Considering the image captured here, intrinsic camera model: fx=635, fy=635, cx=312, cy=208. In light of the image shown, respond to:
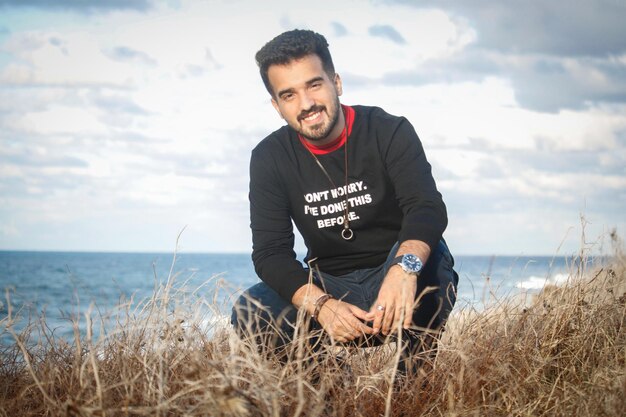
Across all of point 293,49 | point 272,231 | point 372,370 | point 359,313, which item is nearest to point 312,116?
point 293,49

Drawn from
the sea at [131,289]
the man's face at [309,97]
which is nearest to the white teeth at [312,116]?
the man's face at [309,97]

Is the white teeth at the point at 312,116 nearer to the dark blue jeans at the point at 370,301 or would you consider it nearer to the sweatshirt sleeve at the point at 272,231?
the sweatshirt sleeve at the point at 272,231

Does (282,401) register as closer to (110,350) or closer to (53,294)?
(110,350)

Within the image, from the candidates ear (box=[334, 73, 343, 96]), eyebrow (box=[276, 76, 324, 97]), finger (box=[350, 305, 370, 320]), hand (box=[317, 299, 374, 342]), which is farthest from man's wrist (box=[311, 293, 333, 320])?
ear (box=[334, 73, 343, 96])

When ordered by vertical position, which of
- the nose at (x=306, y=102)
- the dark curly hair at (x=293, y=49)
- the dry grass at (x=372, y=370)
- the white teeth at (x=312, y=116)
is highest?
the dark curly hair at (x=293, y=49)

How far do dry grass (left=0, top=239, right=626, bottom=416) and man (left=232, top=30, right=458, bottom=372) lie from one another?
43cm

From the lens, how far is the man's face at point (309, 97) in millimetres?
3561

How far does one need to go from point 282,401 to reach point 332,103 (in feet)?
5.98

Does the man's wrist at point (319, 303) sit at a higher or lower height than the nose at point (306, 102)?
lower

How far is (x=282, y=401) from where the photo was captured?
2.31 m

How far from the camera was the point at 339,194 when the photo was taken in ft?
11.9

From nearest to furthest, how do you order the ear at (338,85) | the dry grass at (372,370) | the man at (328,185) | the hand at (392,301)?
the dry grass at (372,370) → the hand at (392,301) → the man at (328,185) → the ear at (338,85)

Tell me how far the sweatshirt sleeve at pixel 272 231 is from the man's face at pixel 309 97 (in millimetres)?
319

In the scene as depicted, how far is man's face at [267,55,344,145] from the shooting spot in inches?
140
